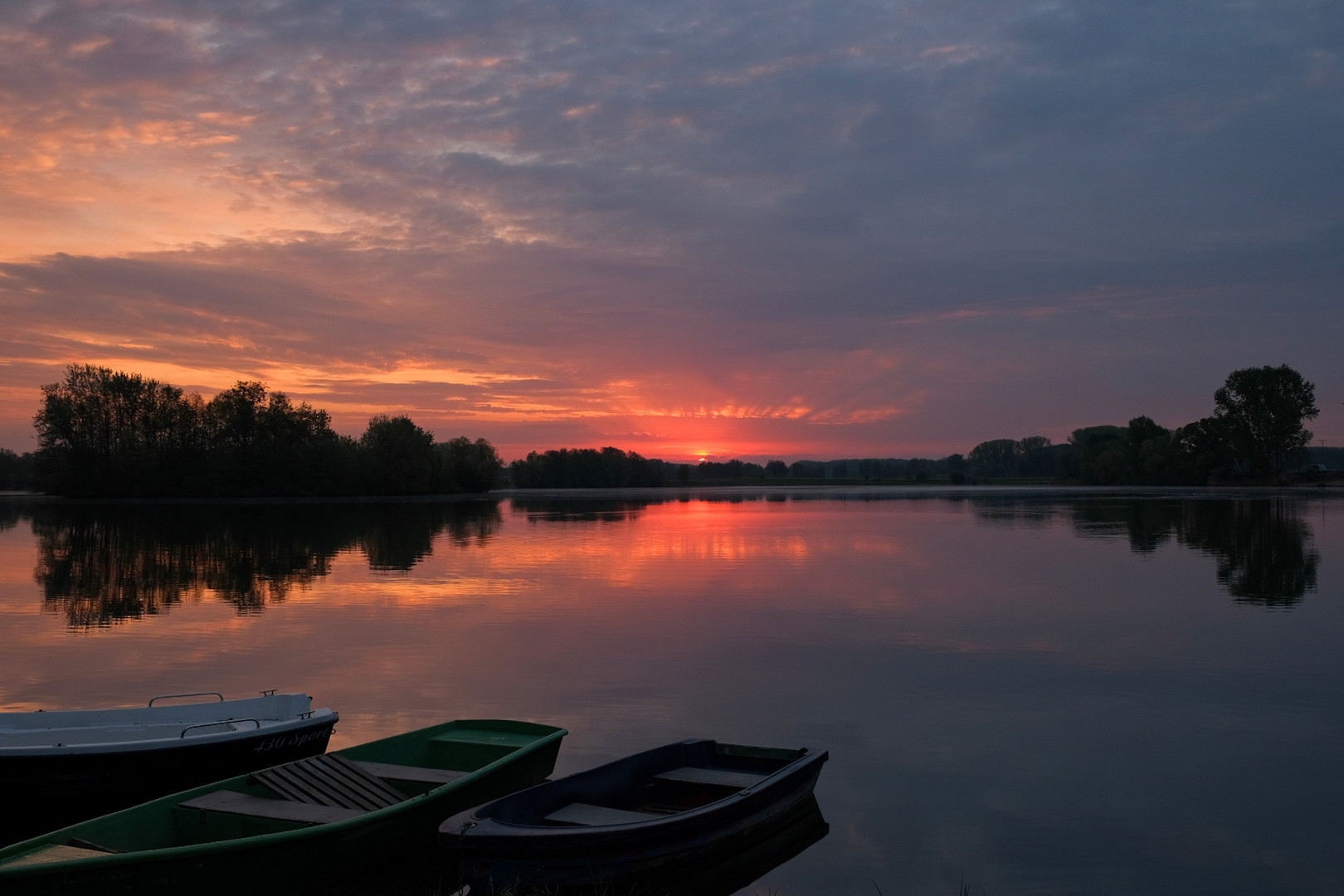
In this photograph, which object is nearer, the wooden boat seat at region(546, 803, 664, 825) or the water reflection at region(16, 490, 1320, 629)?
the wooden boat seat at region(546, 803, 664, 825)

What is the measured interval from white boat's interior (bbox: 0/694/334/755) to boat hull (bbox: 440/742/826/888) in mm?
3799

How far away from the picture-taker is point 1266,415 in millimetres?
151500

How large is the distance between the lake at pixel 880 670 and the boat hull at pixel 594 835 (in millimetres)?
694

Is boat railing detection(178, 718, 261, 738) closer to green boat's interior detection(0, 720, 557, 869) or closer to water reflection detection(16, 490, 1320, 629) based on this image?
green boat's interior detection(0, 720, 557, 869)

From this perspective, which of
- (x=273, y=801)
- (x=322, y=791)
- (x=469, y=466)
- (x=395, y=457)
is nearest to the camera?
(x=273, y=801)

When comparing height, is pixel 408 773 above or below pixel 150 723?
below

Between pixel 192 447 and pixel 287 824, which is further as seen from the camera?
pixel 192 447

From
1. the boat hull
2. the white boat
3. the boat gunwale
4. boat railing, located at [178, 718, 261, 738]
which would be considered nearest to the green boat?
the boat hull

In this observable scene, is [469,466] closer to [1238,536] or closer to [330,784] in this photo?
[1238,536]

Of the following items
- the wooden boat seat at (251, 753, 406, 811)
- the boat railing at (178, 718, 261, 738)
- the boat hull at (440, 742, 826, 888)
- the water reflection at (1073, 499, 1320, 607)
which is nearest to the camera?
the boat hull at (440, 742, 826, 888)

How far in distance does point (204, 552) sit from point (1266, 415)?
155617 mm

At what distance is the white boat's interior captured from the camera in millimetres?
11344

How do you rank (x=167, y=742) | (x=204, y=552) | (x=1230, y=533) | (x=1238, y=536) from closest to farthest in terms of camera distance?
(x=167, y=742) → (x=204, y=552) → (x=1238, y=536) → (x=1230, y=533)

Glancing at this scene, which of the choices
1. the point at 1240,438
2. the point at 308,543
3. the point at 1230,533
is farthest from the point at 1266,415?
the point at 308,543
